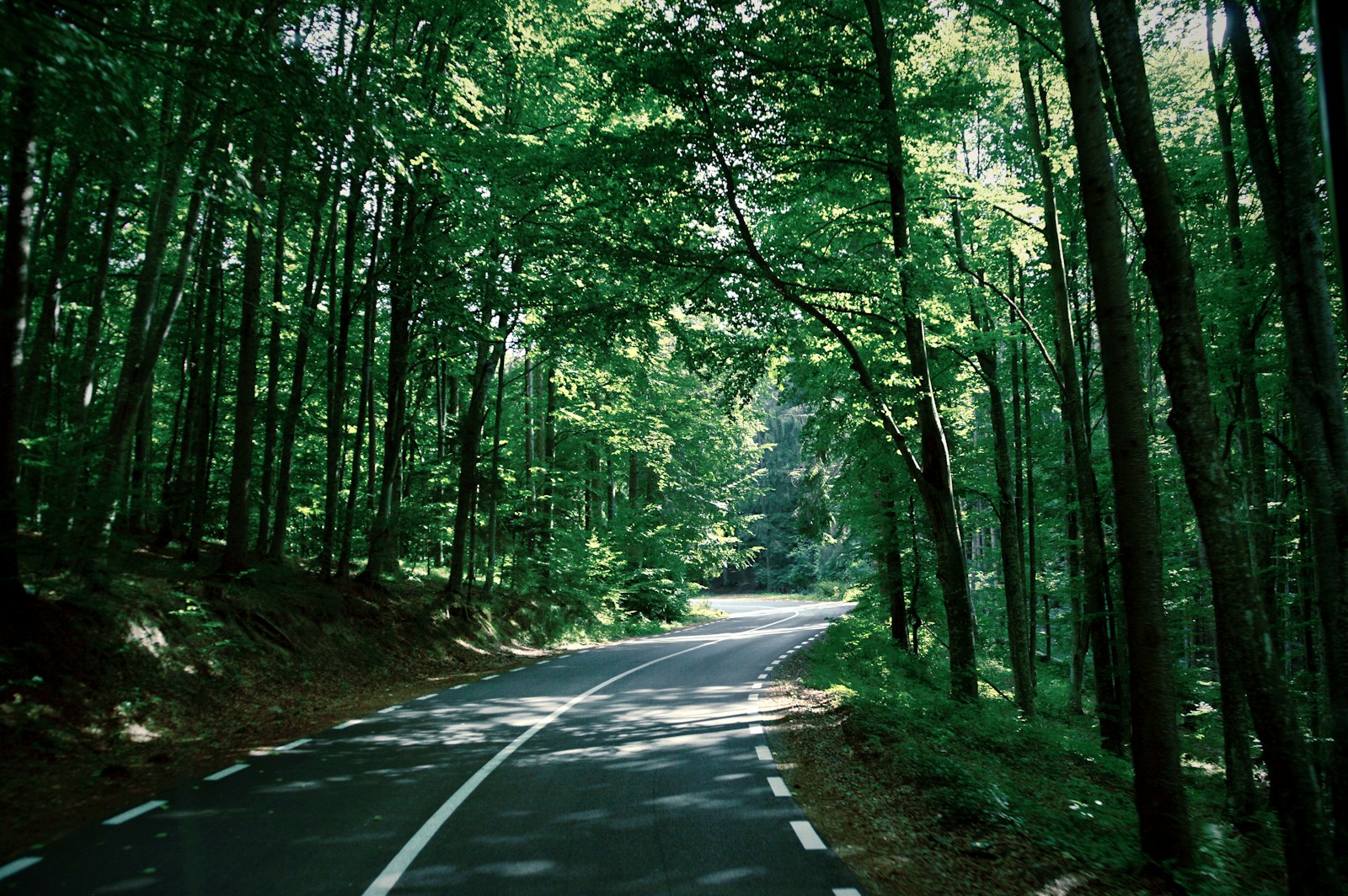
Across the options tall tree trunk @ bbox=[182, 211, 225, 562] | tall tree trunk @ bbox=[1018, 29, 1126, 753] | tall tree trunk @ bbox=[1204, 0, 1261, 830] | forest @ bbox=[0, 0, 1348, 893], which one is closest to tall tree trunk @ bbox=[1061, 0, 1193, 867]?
forest @ bbox=[0, 0, 1348, 893]

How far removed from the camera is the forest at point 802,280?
18.4 feet

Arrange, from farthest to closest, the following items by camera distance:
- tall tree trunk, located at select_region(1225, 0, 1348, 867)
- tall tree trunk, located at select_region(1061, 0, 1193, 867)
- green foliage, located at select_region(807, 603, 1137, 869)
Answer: tall tree trunk, located at select_region(1225, 0, 1348, 867) < green foliage, located at select_region(807, 603, 1137, 869) < tall tree trunk, located at select_region(1061, 0, 1193, 867)

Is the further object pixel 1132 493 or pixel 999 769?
pixel 999 769

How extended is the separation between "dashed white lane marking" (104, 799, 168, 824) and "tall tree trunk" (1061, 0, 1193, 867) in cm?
767

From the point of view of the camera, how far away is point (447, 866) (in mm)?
4746

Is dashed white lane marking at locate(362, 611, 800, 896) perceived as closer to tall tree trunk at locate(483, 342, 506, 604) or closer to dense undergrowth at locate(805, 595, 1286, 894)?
dense undergrowth at locate(805, 595, 1286, 894)

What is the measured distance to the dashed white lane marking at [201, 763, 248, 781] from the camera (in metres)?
6.88

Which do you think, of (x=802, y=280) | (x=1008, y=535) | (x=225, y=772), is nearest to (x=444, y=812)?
(x=225, y=772)

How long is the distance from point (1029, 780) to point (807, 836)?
11.2 feet

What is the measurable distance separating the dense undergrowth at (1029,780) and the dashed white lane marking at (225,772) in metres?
6.49

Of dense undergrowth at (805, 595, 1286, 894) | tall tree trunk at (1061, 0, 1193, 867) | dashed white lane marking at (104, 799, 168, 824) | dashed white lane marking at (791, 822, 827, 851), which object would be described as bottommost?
dense undergrowth at (805, 595, 1286, 894)

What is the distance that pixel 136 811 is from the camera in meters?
5.87

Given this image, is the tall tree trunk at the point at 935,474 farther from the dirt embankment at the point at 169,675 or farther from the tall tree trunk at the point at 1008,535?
the dirt embankment at the point at 169,675

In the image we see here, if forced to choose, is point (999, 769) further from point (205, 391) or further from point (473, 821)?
point (205, 391)
